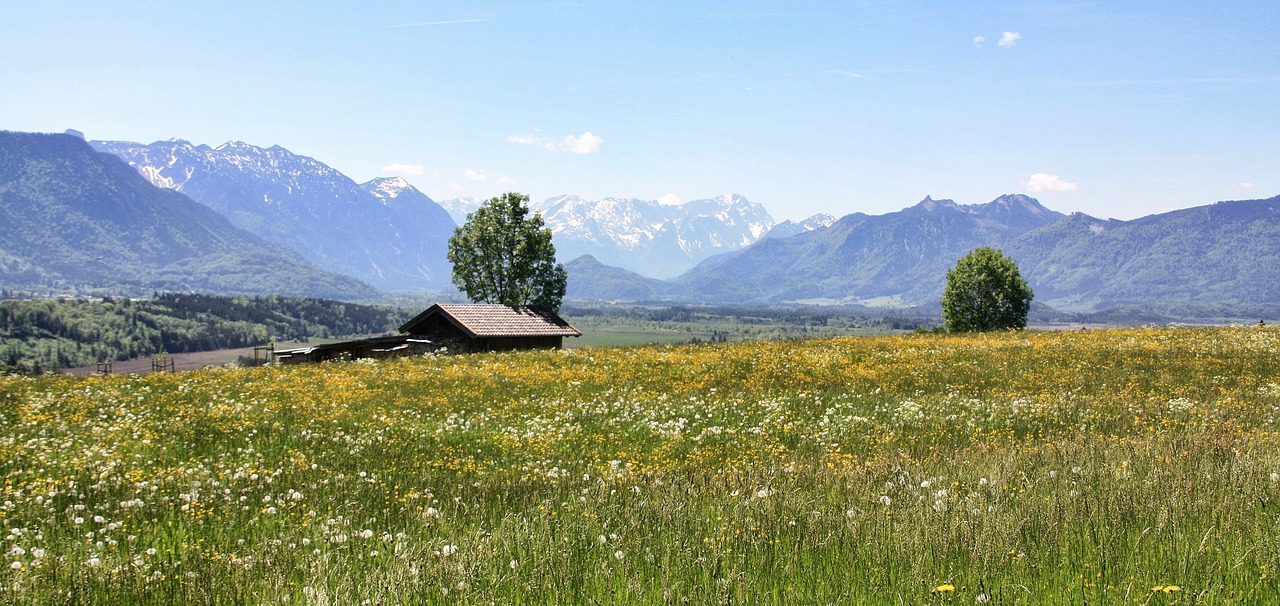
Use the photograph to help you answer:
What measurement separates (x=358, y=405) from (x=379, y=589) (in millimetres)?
13817

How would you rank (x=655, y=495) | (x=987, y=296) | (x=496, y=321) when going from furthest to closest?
(x=987, y=296), (x=496, y=321), (x=655, y=495)

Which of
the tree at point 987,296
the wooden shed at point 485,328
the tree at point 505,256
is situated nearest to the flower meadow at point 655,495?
the wooden shed at point 485,328

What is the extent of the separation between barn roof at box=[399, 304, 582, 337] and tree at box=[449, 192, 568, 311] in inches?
653

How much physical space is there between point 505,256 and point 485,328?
2634 cm

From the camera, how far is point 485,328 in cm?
4781

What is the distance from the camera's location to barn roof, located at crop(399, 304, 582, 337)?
1877 inches

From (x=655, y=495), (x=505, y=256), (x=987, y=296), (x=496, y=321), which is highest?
(x=505, y=256)

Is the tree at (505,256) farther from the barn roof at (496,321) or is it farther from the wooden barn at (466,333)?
the wooden barn at (466,333)

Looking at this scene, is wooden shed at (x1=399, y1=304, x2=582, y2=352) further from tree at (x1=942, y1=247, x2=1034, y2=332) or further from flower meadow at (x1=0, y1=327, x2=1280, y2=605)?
tree at (x1=942, y1=247, x2=1034, y2=332)

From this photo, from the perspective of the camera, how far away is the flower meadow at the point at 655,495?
18.2ft

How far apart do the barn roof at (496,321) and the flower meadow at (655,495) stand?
92.9 ft

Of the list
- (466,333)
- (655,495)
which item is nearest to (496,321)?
(466,333)

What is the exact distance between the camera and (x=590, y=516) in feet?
24.4

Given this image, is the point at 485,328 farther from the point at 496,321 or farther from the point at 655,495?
the point at 655,495
